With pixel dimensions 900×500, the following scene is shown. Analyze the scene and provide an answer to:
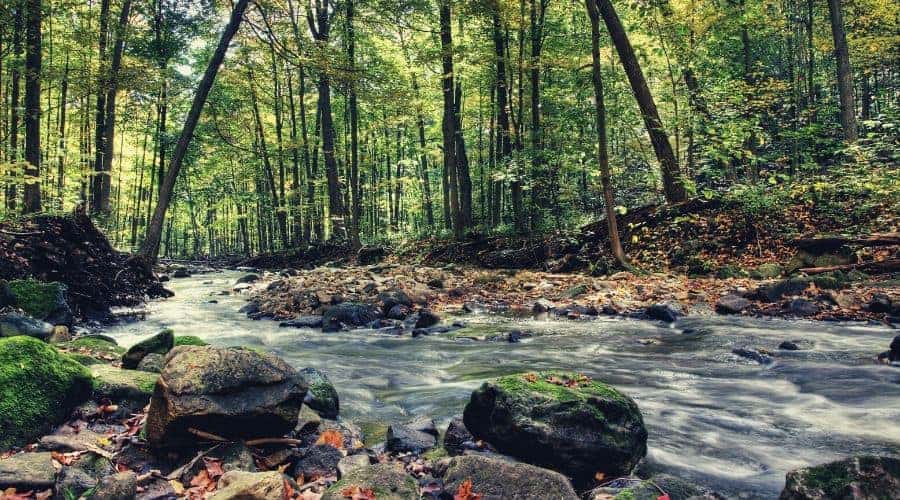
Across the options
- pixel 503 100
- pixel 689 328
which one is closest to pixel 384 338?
pixel 689 328

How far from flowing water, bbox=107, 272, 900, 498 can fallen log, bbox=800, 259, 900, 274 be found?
2639 millimetres

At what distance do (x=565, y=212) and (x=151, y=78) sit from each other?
12.4 meters

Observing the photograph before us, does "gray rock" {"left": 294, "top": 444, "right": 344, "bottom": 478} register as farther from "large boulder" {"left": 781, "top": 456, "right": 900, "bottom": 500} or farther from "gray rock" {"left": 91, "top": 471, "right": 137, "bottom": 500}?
"large boulder" {"left": 781, "top": 456, "right": 900, "bottom": 500}

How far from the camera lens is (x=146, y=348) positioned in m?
→ 5.40

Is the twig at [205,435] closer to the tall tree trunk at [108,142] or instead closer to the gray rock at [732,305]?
the gray rock at [732,305]

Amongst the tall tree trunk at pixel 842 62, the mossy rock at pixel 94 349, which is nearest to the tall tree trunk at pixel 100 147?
the mossy rock at pixel 94 349

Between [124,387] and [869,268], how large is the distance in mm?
11768

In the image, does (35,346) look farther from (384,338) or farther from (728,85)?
(728,85)

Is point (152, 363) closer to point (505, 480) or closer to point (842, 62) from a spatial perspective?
point (505, 480)

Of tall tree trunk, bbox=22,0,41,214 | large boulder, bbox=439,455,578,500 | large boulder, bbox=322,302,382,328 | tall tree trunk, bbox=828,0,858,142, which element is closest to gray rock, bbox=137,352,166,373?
large boulder, bbox=439,455,578,500

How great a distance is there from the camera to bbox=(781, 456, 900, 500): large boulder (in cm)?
247

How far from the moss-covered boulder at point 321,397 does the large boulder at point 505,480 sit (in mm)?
1794

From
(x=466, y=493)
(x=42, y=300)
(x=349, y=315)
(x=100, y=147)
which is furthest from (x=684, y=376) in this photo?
(x=100, y=147)

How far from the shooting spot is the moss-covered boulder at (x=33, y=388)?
344cm
